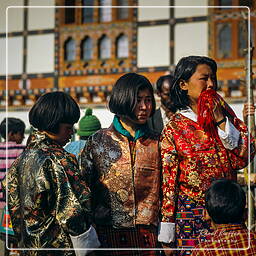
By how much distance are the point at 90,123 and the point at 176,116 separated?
825 mm

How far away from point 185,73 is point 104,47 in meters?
9.06

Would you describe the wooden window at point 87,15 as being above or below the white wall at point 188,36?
above

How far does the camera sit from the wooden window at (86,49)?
11.1 m

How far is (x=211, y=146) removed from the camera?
2.21 m

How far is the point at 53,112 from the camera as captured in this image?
6.88 feet

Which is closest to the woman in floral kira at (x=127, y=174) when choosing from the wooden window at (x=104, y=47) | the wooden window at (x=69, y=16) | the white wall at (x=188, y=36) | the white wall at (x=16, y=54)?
the white wall at (x=188, y=36)

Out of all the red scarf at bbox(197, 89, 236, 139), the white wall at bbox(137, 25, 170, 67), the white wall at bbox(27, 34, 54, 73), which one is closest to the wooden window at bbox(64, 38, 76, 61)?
the white wall at bbox(27, 34, 54, 73)

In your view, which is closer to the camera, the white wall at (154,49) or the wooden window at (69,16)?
the white wall at (154,49)

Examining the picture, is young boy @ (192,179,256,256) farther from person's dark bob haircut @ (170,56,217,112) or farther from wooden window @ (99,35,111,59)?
wooden window @ (99,35,111,59)

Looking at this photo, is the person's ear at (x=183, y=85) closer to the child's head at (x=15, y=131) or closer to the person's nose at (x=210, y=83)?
the person's nose at (x=210, y=83)

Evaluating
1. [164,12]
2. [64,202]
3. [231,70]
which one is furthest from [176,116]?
[164,12]

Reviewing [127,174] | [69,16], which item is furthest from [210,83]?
[69,16]

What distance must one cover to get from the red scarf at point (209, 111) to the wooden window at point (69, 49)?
9079mm

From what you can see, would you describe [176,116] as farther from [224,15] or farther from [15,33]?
[15,33]
